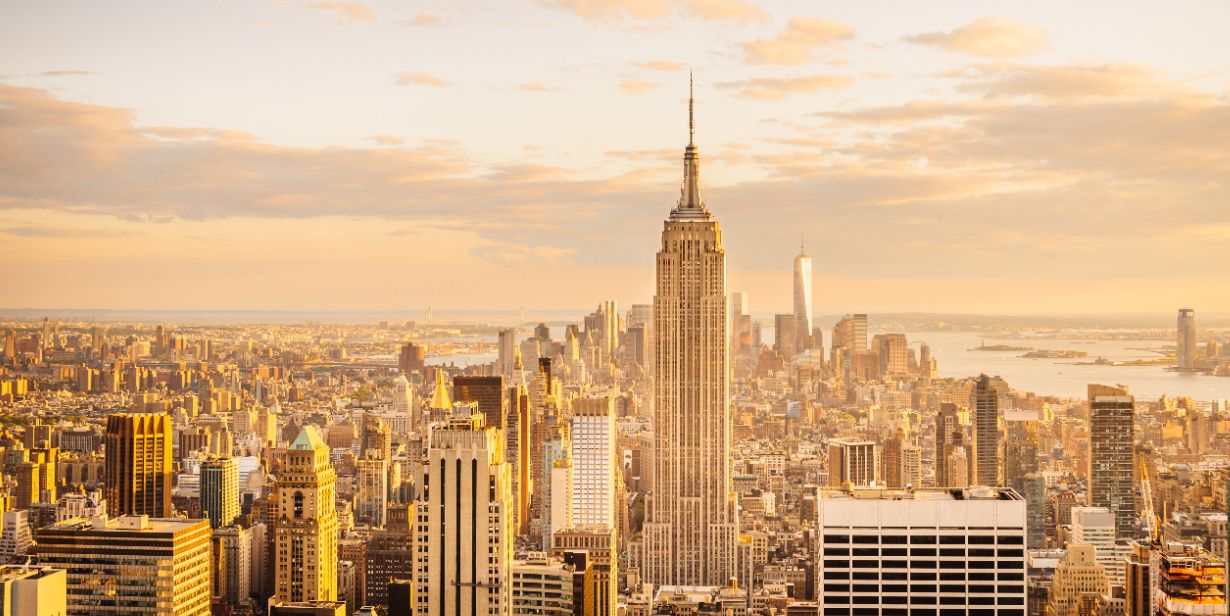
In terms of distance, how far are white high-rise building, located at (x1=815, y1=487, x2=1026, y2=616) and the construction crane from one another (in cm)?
185

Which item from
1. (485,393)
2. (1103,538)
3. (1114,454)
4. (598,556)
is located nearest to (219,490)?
(485,393)

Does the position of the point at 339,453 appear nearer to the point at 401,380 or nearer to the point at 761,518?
the point at 401,380

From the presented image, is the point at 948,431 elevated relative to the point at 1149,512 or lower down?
elevated

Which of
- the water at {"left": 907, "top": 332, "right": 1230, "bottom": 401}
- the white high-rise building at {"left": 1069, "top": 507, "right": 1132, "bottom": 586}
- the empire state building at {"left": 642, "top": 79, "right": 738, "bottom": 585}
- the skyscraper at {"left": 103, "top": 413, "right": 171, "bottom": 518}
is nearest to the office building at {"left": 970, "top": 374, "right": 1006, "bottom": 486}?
the water at {"left": 907, "top": 332, "right": 1230, "bottom": 401}

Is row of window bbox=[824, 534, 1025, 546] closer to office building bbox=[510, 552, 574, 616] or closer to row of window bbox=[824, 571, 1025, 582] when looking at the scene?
row of window bbox=[824, 571, 1025, 582]

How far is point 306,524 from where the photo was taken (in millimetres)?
14258

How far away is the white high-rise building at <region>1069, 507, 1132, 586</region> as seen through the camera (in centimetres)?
1209

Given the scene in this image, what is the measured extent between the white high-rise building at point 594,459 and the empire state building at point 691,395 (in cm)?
173

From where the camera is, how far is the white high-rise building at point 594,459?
18031mm

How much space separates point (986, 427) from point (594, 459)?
6555 millimetres

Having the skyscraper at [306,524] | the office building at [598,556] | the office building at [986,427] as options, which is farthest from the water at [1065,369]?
the skyscraper at [306,524]

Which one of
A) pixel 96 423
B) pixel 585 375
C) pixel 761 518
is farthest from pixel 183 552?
pixel 761 518

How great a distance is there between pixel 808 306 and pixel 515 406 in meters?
3.62

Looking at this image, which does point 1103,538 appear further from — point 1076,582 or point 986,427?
point 986,427
